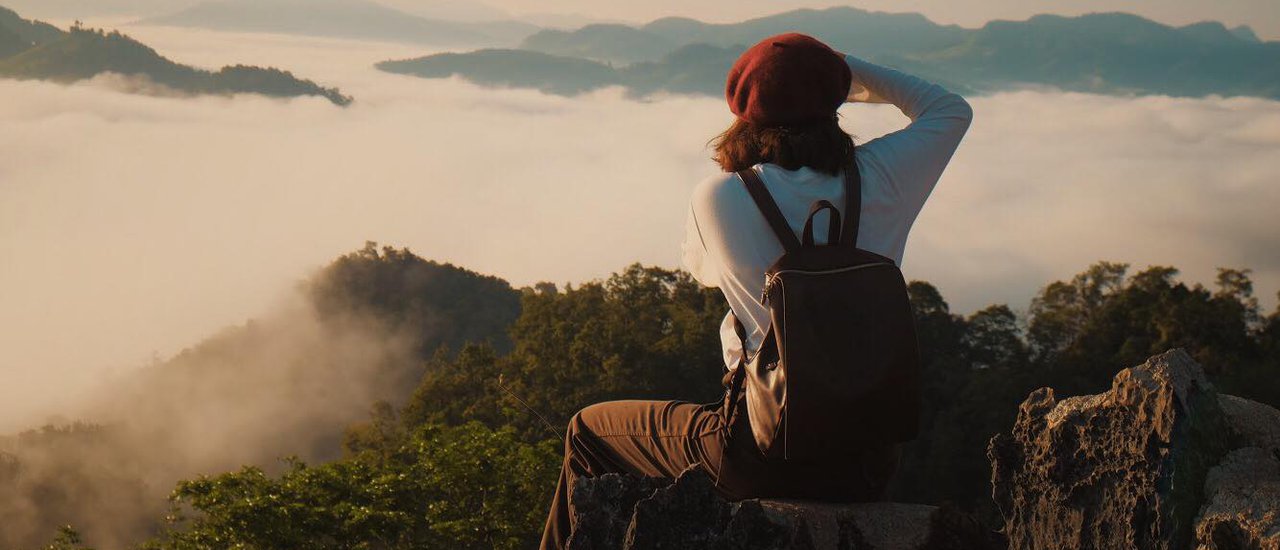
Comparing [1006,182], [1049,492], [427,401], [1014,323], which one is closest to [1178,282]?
[1014,323]

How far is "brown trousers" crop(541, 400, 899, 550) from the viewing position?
3.57 metres

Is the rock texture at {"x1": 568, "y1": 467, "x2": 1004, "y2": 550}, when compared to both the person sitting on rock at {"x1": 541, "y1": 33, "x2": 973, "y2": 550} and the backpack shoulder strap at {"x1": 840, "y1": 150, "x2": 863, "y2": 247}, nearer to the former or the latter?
the person sitting on rock at {"x1": 541, "y1": 33, "x2": 973, "y2": 550}

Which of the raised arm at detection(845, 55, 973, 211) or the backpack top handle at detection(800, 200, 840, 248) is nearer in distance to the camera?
the backpack top handle at detection(800, 200, 840, 248)

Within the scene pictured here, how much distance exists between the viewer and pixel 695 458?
3693 mm

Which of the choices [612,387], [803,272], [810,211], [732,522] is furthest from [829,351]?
[612,387]

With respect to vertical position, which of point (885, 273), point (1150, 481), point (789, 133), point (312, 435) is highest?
point (789, 133)

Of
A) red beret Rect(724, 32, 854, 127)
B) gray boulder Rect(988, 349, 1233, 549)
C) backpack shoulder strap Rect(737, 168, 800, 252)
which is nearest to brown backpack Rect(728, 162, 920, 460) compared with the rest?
backpack shoulder strap Rect(737, 168, 800, 252)

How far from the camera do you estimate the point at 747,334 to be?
11.4 ft

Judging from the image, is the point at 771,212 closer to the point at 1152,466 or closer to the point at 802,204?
the point at 802,204

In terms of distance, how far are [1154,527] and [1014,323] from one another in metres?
33.3

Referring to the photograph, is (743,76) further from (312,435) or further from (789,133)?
(312,435)

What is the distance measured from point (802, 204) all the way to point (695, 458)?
0.92m

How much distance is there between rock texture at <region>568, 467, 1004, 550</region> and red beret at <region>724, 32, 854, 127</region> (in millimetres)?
1121

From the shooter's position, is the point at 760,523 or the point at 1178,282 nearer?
the point at 760,523
